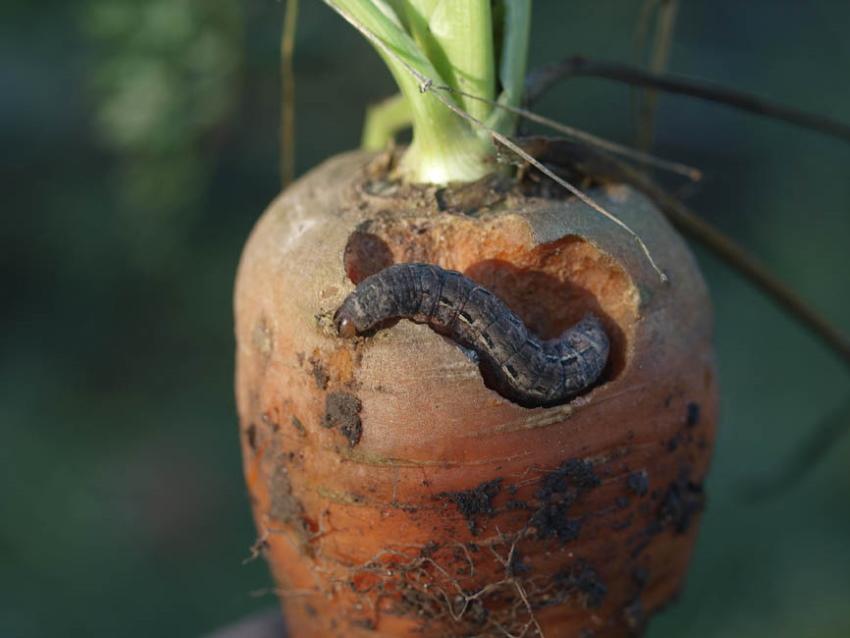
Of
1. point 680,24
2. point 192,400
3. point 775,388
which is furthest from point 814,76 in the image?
point 192,400

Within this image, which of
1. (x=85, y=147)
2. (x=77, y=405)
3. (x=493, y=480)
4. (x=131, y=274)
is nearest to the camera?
(x=493, y=480)

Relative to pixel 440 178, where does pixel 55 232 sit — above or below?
below

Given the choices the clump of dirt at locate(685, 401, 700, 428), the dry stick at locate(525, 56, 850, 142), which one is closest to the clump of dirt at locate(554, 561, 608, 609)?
the clump of dirt at locate(685, 401, 700, 428)

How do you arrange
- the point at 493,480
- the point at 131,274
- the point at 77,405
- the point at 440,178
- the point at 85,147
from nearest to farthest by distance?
the point at 493,480
the point at 440,178
the point at 77,405
the point at 131,274
the point at 85,147

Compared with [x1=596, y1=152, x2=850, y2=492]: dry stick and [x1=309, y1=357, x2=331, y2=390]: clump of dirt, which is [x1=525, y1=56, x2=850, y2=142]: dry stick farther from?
[x1=309, y1=357, x2=331, y2=390]: clump of dirt

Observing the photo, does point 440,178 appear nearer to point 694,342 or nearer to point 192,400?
point 694,342

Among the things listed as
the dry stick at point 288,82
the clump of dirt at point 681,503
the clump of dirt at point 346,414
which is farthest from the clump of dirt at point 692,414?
the dry stick at point 288,82

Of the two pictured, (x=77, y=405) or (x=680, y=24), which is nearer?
(x=77, y=405)

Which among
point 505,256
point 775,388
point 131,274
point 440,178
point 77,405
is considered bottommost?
point 77,405
